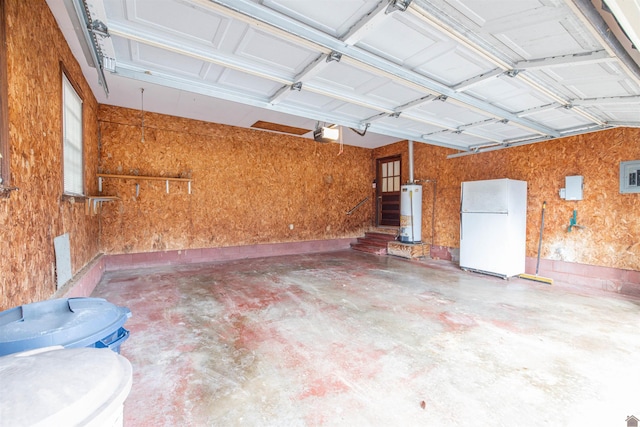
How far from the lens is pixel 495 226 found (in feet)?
16.3

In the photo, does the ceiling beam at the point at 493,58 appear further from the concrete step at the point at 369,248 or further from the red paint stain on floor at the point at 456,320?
the concrete step at the point at 369,248

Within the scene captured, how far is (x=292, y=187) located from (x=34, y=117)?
535 cm

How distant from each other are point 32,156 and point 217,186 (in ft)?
13.7

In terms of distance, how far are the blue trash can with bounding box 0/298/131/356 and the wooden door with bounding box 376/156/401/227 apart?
24.5 ft

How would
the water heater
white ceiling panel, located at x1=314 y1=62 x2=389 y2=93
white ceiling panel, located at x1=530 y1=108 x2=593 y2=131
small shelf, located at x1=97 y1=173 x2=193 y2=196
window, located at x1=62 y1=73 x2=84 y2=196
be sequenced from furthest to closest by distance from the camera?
the water heater, small shelf, located at x1=97 y1=173 x2=193 y2=196, white ceiling panel, located at x1=530 y1=108 x2=593 y2=131, window, located at x1=62 y1=73 x2=84 y2=196, white ceiling panel, located at x1=314 y1=62 x2=389 y2=93

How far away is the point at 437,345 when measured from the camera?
2.57m

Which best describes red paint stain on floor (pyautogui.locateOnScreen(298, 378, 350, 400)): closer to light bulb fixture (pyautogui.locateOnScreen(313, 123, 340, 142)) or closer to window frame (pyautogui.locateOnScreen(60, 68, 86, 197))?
window frame (pyautogui.locateOnScreen(60, 68, 86, 197))

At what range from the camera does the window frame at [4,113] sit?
1.71 meters

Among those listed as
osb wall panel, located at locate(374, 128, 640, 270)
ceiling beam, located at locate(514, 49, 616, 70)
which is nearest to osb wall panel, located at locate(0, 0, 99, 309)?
ceiling beam, located at locate(514, 49, 616, 70)

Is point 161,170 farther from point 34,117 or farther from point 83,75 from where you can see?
point 34,117

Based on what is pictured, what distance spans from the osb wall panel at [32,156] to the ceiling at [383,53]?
0.32 m

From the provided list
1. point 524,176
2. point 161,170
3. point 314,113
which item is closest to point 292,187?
point 161,170

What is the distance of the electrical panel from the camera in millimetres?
4039

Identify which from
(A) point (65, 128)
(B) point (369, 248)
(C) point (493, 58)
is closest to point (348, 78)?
(C) point (493, 58)
